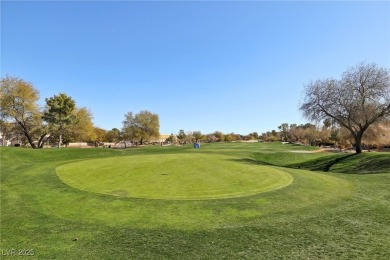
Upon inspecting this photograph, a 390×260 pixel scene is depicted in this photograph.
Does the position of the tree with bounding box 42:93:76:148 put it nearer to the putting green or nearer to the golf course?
the putting green

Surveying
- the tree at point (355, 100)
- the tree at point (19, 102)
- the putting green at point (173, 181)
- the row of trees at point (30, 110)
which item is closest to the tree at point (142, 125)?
the row of trees at point (30, 110)

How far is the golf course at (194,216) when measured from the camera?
6.13m

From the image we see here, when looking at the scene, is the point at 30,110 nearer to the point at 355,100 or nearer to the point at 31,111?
the point at 31,111

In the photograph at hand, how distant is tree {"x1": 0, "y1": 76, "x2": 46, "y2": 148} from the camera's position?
46.4m

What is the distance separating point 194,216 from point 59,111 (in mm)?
52398

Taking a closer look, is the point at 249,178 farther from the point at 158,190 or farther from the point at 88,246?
the point at 88,246

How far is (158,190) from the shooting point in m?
11.0

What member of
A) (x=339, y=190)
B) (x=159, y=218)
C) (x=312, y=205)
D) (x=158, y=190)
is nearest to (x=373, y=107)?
(x=339, y=190)

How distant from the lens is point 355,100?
30.4 metres

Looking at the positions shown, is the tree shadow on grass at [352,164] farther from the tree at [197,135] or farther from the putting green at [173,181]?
the tree at [197,135]

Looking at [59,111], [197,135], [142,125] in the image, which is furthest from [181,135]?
[59,111]

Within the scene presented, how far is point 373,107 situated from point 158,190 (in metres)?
27.6

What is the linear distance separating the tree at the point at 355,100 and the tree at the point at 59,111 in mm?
43445

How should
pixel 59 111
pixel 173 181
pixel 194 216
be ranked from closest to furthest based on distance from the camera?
pixel 194 216 < pixel 173 181 < pixel 59 111
